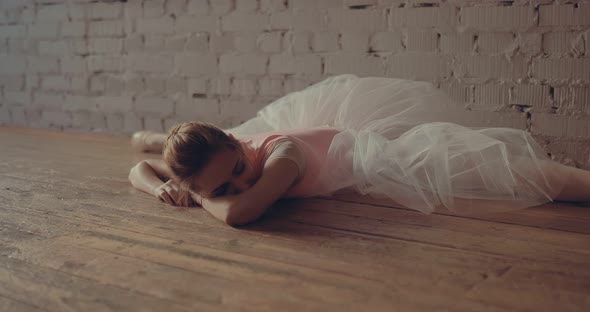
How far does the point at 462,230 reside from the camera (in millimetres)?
1522

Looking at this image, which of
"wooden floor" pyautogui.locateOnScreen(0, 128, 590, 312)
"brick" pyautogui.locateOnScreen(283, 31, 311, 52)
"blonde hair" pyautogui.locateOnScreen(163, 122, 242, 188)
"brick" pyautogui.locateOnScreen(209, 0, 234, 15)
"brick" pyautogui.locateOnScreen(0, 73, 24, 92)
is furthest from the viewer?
"brick" pyautogui.locateOnScreen(0, 73, 24, 92)

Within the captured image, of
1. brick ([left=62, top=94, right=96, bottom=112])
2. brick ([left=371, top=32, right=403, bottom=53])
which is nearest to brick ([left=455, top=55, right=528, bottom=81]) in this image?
brick ([left=371, top=32, right=403, bottom=53])

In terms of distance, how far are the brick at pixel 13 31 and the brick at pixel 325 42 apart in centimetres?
229

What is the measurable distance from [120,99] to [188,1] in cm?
81

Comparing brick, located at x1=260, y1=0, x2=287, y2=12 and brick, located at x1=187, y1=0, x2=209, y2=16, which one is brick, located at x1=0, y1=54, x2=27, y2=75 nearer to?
brick, located at x1=187, y1=0, x2=209, y2=16

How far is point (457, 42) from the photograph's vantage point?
2.53m

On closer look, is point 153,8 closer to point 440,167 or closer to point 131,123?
point 131,123

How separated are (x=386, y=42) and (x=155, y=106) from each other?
1540mm

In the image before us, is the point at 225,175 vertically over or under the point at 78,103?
over

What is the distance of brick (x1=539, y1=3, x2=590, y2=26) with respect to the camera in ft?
7.38

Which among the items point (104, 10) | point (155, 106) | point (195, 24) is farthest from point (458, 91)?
point (104, 10)

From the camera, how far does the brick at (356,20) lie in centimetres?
272

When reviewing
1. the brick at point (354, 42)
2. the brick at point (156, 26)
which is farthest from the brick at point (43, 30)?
the brick at point (354, 42)

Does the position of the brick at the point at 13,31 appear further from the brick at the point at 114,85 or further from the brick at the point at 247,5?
the brick at the point at 247,5
